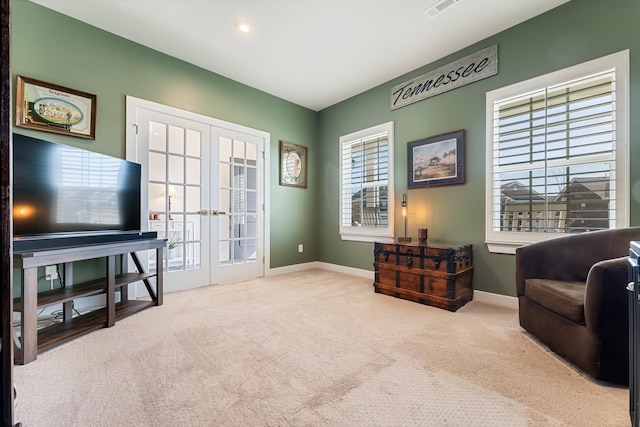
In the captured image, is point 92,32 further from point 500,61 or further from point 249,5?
point 500,61

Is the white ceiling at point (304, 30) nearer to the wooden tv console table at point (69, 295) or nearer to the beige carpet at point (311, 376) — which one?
the wooden tv console table at point (69, 295)

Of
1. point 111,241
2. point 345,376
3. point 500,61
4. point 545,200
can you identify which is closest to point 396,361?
point 345,376

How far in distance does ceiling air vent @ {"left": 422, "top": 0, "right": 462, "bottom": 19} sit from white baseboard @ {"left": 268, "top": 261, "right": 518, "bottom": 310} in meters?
2.78

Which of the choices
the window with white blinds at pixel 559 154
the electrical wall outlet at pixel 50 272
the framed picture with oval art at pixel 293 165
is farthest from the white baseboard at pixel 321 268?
the electrical wall outlet at pixel 50 272

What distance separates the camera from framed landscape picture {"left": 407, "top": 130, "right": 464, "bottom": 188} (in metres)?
3.08

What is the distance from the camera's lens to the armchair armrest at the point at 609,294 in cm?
144

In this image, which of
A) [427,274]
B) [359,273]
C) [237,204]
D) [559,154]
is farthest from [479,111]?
[237,204]

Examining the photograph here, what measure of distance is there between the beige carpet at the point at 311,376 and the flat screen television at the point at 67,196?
2.66 ft

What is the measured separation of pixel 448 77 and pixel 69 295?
4.16m

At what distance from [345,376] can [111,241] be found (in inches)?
87.0

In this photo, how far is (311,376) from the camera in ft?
5.12

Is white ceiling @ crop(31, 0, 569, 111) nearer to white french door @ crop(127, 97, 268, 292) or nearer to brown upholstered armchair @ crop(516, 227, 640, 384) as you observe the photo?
white french door @ crop(127, 97, 268, 292)

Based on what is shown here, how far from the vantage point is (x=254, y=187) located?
4.08 metres

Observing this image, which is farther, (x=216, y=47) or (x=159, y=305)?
(x=216, y=47)
